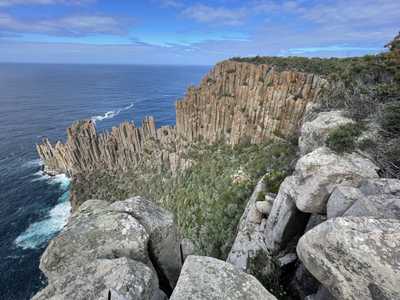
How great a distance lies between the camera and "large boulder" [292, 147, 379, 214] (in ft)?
28.3

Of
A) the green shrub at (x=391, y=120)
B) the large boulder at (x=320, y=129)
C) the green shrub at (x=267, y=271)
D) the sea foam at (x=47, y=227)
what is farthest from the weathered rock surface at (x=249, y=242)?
the sea foam at (x=47, y=227)

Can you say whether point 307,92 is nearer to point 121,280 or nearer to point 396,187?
point 396,187

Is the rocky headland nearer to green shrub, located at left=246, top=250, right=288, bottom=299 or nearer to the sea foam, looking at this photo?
green shrub, located at left=246, top=250, right=288, bottom=299

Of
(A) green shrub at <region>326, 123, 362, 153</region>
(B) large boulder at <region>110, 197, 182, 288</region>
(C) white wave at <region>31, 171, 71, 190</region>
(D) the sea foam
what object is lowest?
(D) the sea foam

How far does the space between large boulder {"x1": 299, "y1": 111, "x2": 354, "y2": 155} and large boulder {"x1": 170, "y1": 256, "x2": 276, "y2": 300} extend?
8.86 metres

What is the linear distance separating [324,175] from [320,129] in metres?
4.80

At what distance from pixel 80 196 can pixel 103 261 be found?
146 feet

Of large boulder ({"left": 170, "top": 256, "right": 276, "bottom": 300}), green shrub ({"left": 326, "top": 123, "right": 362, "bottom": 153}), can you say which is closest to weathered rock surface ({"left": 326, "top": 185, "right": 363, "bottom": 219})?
green shrub ({"left": 326, "top": 123, "right": 362, "bottom": 153})

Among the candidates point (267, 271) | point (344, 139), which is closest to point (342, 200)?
point (344, 139)

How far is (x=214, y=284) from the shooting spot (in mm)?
5285

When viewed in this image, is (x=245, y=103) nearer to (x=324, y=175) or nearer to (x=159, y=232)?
(x=324, y=175)

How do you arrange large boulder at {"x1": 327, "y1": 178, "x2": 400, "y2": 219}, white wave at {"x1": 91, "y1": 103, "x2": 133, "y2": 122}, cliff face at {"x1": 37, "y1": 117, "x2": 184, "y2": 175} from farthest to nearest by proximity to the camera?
white wave at {"x1": 91, "y1": 103, "x2": 133, "y2": 122} → cliff face at {"x1": 37, "y1": 117, "x2": 184, "y2": 175} → large boulder at {"x1": 327, "y1": 178, "x2": 400, "y2": 219}

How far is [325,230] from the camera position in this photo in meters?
5.60

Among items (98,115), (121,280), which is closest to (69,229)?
(121,280)
